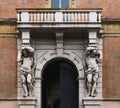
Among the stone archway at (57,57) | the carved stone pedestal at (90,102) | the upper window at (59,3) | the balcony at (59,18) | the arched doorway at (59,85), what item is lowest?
the carved stone pedestal at (90,102)

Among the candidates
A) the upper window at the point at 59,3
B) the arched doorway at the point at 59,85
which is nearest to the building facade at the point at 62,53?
the arched doorway at the point at 59,85

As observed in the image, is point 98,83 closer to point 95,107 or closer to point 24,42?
point 95,107

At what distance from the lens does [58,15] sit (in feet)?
103

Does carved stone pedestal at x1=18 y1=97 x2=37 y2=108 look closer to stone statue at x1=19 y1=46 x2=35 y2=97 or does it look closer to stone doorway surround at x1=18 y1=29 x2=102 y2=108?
stone doorway surround at x1=18 y1=29 x2=102 y2=108

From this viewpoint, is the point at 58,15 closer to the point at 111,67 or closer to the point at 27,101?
the point at 111,67

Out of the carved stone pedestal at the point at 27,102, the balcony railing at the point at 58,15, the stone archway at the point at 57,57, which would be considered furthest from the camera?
the stone archway at the point at 57,57

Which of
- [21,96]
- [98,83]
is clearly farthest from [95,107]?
[21,96]

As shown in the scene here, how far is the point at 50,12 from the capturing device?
31516mm

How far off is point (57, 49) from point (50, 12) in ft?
5.26

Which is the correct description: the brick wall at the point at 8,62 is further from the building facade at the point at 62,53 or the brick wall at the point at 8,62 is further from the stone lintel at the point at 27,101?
the stone lintel at the point at 27,101

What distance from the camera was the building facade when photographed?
31125 mm

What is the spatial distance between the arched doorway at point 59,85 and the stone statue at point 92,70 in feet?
3.18

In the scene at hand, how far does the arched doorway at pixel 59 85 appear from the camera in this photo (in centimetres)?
3175

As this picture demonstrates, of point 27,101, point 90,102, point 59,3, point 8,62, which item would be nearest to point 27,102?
point 27,101
